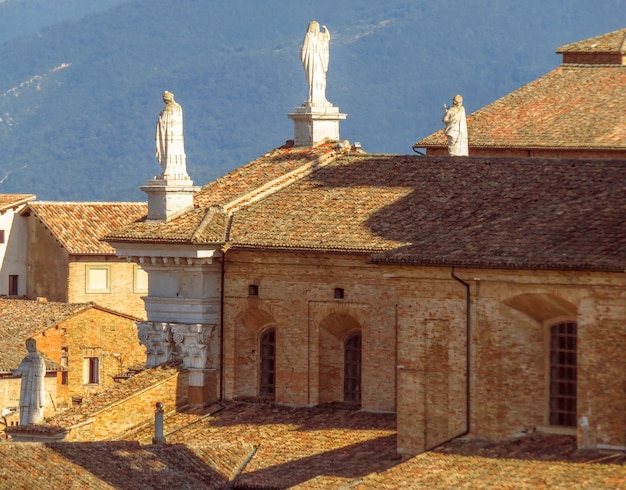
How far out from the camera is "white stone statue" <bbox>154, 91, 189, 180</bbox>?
4291 centimetres

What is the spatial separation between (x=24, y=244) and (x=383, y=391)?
40.6 meters

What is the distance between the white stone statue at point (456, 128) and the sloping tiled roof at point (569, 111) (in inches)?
275

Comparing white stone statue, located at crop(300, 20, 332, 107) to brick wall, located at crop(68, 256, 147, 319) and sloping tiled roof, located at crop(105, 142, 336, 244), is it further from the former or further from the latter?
brick wall, located at crop(68, 256, 147, 319)

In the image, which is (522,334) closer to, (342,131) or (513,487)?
(513,487)

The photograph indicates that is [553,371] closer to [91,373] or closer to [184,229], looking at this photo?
[184,229]

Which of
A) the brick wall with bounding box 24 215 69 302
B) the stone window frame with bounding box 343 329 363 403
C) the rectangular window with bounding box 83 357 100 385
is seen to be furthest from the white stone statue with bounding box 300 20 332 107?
the brick wall with bounding box 24 215 69 302

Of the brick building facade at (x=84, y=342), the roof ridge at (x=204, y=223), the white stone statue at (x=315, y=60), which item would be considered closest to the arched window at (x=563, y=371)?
the roof ridge at (x=204, y=223)

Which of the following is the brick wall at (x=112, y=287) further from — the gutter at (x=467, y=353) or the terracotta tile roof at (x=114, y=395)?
the gutter at (x=467, y=353)

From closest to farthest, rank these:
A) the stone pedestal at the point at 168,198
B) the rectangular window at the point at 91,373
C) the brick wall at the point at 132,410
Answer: the brick wall at the point at 132,410, the stone pedestal at the point at 168,198, the rectangular window at the point at 91,373

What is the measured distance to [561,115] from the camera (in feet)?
177

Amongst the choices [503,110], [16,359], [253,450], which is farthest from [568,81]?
[253,450]

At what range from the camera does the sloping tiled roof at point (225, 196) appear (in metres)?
41.3

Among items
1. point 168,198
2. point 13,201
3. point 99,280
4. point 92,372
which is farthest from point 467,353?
point 13,201

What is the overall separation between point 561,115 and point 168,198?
1454cm
